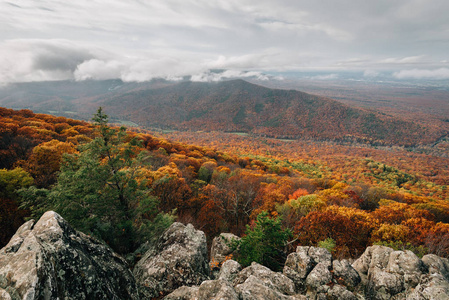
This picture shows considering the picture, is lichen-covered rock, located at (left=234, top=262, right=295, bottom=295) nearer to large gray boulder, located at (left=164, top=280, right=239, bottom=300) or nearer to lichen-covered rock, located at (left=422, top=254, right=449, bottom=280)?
large gray boulder, located at (left=164, top=280, right=239, bottom=300)

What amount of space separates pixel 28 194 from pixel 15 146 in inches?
805

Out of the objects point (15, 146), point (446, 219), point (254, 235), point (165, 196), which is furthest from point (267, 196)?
point (15, 146)

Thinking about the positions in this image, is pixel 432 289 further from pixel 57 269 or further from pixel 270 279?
pixel 57 269

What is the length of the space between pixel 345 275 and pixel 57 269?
1293 cm

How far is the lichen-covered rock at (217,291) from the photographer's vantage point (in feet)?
23.2

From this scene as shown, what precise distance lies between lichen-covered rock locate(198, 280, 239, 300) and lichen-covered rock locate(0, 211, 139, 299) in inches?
132

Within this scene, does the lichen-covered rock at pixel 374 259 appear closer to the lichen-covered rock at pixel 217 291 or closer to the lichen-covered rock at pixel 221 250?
the lichen-covered rock at pixel 221 250

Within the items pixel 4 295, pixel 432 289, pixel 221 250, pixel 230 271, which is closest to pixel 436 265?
pixel 432 289

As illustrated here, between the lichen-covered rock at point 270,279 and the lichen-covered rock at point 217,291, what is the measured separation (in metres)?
2.99

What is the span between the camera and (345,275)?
10.4 meters

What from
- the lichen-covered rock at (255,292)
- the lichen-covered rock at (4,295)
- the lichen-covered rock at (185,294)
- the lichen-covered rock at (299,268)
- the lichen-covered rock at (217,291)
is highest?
the lichen-covered rock at (4,295)

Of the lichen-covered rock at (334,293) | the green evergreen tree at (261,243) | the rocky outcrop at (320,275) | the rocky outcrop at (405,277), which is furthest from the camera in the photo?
the green evergreen tree at (261,243)

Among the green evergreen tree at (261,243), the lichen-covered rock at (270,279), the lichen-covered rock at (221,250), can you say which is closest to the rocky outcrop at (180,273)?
the lichen-covered rock at (270,279)

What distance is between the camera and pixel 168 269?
1034 centimetres
